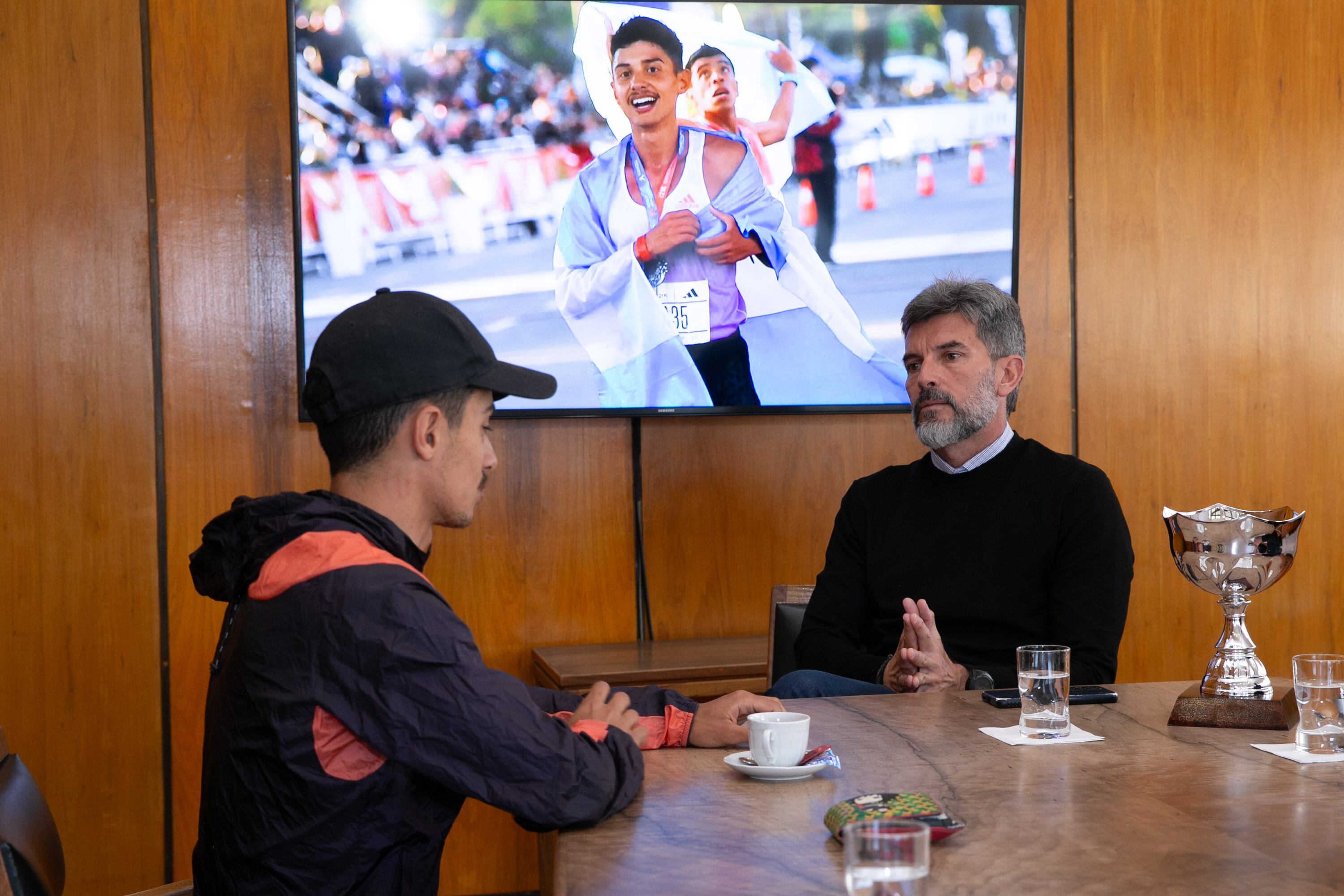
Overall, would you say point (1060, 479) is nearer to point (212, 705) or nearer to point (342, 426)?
point (342, 426)

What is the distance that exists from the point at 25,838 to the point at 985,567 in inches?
68.6

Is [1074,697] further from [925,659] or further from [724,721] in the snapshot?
[724,721]

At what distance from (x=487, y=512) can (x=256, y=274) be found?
85 cm

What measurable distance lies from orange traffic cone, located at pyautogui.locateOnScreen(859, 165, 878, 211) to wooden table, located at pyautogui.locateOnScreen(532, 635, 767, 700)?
48.6 inches

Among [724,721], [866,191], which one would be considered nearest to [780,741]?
[724,721]

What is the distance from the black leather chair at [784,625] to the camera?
2576 millimetres

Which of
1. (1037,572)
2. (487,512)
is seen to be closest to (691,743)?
(1037,572)

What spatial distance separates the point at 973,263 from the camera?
331 centimetres

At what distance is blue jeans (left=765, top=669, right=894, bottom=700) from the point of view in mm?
2041

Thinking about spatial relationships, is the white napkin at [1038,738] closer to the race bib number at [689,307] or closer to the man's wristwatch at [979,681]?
the man's wristwatch at [979,681]

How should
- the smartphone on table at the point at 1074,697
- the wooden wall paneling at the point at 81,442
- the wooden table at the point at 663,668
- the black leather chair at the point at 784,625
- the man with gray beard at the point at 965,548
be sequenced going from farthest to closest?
the wooden wall paneling at the point at 81,442
the wooden table at the point at 663,668
the black leather chair at the point at 784,625
the man with gray beard at the point at 965,548
the smartphone on table at the point at 1074,697

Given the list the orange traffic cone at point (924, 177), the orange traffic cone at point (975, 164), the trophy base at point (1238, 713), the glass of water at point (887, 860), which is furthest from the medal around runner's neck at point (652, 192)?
the glass of water at point (887, 860)

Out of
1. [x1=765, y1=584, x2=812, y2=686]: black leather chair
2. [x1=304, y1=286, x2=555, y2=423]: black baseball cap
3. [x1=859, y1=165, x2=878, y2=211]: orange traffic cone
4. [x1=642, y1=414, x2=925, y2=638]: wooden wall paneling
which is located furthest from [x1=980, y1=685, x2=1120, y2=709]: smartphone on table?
[x1=859, y1=165, x2=878, y2=211]: orange traffic cone

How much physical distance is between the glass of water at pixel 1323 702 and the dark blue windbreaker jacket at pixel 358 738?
82 centimetres
